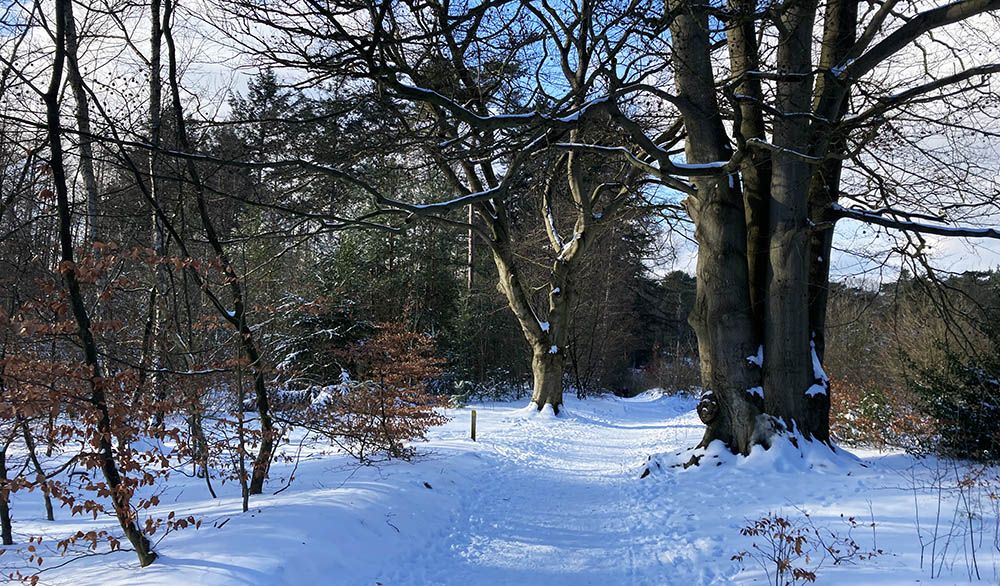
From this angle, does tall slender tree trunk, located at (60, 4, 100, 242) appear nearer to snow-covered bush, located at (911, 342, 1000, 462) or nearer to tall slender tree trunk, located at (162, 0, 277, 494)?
tall slender tree trunk, located at (162, 0, 277, 494)

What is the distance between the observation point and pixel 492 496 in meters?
7.79

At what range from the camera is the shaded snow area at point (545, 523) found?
448 cm

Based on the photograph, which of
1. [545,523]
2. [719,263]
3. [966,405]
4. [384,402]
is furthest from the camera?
[719,263]

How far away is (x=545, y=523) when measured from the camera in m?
6.61

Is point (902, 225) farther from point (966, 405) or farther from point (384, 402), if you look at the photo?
point (384, 402)

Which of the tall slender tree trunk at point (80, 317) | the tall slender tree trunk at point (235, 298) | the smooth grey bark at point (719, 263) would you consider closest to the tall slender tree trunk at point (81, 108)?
the tall slender tree trunk at point (80, 317)

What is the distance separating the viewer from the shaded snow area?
4477 mm

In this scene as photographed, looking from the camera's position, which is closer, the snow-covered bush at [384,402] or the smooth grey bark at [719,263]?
the snow-covered bush at [384,402]

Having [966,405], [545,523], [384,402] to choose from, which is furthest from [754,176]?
[384,402]

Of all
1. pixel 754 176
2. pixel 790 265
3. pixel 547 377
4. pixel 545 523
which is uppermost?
pixel 754 176

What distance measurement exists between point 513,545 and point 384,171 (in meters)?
5.71

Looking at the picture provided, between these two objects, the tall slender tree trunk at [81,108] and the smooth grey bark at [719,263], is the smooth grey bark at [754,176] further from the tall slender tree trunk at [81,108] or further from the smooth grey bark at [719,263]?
the tall slender tree trunk at [81,108]

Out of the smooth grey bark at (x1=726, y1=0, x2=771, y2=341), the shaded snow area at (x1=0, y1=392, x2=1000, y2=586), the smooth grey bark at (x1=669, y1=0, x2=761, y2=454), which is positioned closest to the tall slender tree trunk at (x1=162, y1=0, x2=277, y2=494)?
the shaded snow area at (x1=0, y1=392, x2=1000, y2=586)

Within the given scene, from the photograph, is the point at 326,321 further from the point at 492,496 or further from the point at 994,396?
the point at 994,396
